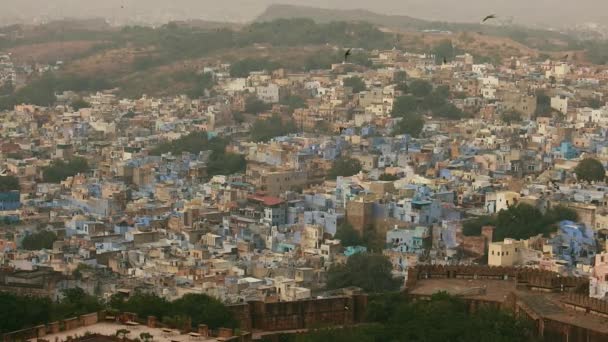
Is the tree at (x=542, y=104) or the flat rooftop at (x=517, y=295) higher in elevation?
the flat rooftop at (x=517, y=295)

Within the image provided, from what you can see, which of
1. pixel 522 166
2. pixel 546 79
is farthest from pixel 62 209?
pixel 546 79

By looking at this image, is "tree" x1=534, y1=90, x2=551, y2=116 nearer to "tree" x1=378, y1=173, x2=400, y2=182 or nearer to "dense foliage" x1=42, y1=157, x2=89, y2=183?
"tree" x1=378, y1=173, x2=400, y2=182

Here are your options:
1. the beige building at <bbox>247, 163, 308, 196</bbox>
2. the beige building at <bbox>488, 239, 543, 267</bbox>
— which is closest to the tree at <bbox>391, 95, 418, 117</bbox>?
the beige building at <bbox>247, 163, 308, 196</bbox>

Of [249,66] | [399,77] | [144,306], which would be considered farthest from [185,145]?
[144,306]

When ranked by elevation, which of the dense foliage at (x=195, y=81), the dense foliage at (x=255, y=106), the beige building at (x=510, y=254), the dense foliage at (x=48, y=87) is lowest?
the dense foliage at (x=48, y=87)

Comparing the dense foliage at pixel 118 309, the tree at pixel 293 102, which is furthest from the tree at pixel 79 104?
the dense foliage at pixel 118 309

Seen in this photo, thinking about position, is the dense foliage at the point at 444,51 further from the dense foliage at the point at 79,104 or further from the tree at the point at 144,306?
the tree at the point at 144,306
